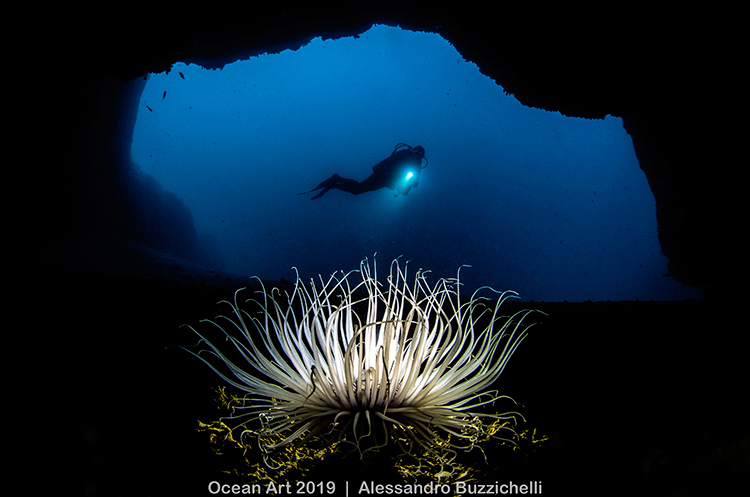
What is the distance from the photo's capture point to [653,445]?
1.65 m

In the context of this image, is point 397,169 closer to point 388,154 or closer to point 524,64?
point 524,64

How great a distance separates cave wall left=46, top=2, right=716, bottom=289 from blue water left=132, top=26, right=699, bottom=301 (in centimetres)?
2878

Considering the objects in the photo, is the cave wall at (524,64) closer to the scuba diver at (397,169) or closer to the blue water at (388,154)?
the scuba diver at (397,169)

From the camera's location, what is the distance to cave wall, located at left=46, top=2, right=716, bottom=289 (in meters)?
6.23

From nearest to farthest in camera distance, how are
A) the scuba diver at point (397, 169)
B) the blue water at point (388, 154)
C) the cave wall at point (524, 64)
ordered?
the cave wall at point (524, 64)
the scuba diver at point (397, 169)
the blue water at point (388, 154)

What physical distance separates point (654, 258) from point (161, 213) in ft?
216

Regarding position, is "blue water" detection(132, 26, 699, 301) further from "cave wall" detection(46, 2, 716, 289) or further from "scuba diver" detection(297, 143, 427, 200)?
"cave wall" detection(46, 2, 716, 289)

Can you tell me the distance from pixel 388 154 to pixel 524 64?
69.7 m

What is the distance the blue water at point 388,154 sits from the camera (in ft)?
161

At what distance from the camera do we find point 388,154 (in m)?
75.1

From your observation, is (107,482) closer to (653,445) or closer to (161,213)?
(653,445)

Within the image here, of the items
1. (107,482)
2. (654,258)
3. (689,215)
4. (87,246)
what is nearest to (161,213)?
(87,246)

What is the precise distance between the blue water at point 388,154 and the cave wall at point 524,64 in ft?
94.4

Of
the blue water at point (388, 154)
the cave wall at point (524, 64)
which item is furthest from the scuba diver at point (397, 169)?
the blue water at point (388, 154)
